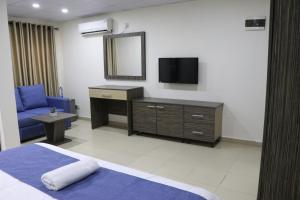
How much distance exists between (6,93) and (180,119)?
269 centimetres

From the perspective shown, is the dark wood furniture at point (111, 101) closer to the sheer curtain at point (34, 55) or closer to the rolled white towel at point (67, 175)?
the sheer curtain at point (34, 55)

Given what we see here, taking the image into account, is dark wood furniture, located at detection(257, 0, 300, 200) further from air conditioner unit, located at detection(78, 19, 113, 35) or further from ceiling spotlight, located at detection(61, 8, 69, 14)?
ceiling spotlight, located at detection(61, 8, 69, 14)

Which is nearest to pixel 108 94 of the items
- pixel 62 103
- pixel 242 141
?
pixel 62 103

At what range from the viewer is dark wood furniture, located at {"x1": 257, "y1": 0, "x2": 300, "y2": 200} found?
4.18 feet

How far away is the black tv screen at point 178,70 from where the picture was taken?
417cm

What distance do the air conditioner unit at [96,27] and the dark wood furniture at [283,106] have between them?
4.12 m

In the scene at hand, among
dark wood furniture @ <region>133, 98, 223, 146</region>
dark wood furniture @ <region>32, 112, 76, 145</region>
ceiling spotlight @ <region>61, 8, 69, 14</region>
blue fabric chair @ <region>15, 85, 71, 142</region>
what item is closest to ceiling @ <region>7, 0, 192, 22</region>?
ceiling spotlight @ <region>61, 8, 69, 14</region>

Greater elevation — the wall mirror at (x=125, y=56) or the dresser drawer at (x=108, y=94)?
the wall mirror at (x=125, y=56)

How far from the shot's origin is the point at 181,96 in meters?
4.47

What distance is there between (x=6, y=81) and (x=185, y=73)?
2834mm

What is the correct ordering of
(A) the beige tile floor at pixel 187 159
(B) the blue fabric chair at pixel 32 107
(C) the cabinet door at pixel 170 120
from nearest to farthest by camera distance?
(A) the beige tile floor at pixel 187 159 < (C) the cabinet door at pixel 170 120 < (B) the blue fabric chair at pixel 32 107

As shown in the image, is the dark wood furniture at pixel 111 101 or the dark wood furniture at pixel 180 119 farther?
the dark wood furniture at pixel 111 101

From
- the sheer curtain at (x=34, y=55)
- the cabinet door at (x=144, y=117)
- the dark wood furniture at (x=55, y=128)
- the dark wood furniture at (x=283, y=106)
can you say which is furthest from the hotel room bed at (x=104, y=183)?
the sheer curtain at (x=34, y=55)

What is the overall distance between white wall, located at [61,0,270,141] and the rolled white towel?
2938mm
